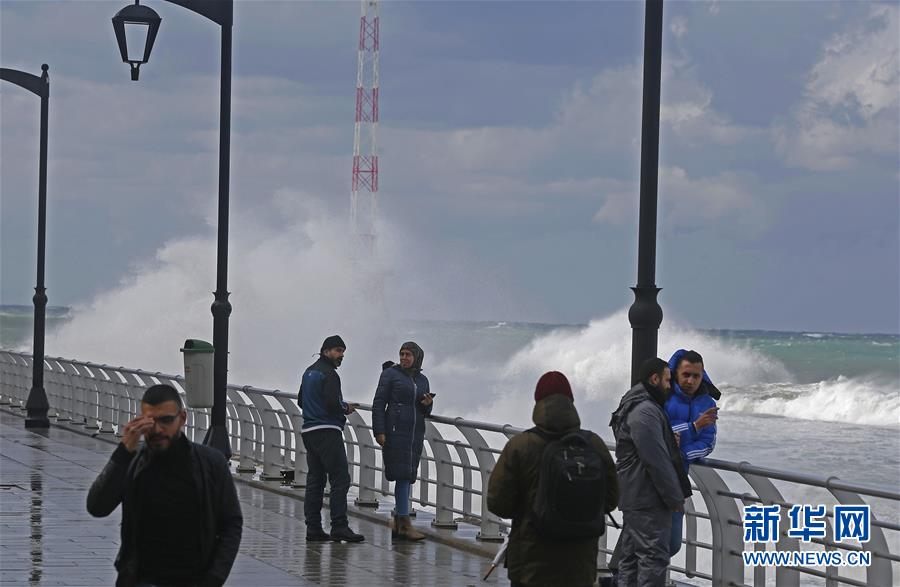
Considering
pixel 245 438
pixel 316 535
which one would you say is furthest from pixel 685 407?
pixel 245 438

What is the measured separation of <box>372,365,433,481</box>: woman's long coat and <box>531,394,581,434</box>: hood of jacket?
6882 millimetres

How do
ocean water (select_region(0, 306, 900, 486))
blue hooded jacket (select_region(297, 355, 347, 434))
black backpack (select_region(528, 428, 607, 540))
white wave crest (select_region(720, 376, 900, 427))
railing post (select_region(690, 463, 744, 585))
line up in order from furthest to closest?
white wave crest (select_region(720, 376, 900, 427)), ocean water (select_region(0, 306, 900, 486)), blue hooded jacket (select_region(297, 355, 347, 434)), railing post (select_region(690, 463, 744, 585)), black backpack (select_region(528, 428, 607, 540))

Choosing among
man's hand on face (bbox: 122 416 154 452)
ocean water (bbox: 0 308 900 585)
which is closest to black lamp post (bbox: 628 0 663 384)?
man's hand on face (bbox: 122 416 154 452)

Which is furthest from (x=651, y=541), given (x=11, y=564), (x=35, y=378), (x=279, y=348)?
(x=279, y=348)

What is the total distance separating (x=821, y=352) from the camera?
288 ft

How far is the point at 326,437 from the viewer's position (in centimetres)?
1496

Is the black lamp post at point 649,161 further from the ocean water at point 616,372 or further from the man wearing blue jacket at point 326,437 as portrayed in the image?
the ocean water at point 616,372

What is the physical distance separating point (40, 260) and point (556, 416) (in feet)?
77.1

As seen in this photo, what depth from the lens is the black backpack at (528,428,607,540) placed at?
743 centimetres

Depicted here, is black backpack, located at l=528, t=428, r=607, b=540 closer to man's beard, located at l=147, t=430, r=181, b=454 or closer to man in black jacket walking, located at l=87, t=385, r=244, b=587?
man in black jacket walking, located at l=87, t=385, r=244, b=587

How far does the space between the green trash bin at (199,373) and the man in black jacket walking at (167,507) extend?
8.69 metres

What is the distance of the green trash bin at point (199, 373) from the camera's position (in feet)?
49.9

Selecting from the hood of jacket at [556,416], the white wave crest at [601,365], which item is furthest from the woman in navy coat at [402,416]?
the white wave crest at [601,365]

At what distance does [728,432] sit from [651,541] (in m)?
38.8
